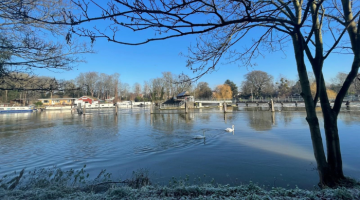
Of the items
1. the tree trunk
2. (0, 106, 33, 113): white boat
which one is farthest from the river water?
(0, 106, 33, 113): white boat

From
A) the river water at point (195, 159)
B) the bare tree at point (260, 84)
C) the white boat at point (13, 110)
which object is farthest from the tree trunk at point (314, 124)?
the bare tree at point (260, 84)

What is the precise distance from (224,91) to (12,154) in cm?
6804

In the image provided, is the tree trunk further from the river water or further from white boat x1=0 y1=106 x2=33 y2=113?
white boat x1=0 y1=106 x2=33 y2=113

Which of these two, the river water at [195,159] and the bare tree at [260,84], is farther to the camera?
the bare tree at [260,84]

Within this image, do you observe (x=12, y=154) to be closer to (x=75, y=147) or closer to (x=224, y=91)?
(x=75, y=147)

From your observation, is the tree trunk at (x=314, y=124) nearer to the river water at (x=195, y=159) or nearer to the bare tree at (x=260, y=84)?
the river water at (x=195, y=159)

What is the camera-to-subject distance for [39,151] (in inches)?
342

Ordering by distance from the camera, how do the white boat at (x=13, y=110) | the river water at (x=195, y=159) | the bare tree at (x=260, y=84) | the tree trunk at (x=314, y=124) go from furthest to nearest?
the bare tree at (x=260, y=84), the white boat at (x=13, y=110), the river water at (x=195, y=159), the tree trunk at (x=314, y=124)

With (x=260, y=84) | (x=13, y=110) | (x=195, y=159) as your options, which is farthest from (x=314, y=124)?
(x=260, y=84)

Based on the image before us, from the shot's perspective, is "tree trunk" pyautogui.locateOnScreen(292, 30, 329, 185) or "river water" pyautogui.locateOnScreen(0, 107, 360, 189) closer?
"tree trunk" pyautogui.locateOnScreen(292, 30, 329, 185)

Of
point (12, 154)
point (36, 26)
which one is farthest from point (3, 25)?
point (12, 154)

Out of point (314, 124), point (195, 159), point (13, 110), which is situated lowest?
point (195, 159)

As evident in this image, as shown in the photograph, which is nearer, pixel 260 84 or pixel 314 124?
pixel 314 124

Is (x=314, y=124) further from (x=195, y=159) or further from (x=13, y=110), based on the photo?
(x=13, y=110)
